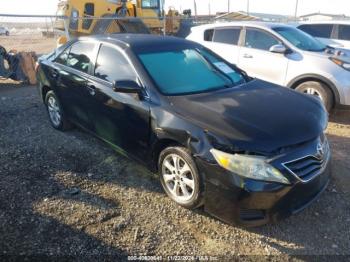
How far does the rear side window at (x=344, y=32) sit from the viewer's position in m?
9.12

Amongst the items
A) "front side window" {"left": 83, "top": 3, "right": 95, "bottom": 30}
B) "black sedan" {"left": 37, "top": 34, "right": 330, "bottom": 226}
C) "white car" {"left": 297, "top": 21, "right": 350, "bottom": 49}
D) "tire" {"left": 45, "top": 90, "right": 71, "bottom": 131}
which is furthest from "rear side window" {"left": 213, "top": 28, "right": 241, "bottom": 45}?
"front side window" {"left": 83, "top": 3, "right": 95, "bottom": 30}

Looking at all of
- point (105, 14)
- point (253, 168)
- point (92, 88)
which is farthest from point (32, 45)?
point (253, 168)

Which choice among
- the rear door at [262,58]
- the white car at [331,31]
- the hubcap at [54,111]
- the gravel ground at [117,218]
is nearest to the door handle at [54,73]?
the hubcap at [54,111]

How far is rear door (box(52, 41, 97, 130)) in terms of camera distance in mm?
4348

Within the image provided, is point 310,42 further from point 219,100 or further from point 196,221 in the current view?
point 196,221

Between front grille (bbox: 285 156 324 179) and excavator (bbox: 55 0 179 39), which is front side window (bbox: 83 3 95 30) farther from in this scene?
front grille (bbox: 285 156 324 179)

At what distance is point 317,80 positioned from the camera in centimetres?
603

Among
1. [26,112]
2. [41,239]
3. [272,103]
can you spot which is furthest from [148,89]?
[26,112]

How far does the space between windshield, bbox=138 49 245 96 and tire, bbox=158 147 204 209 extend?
664 mm

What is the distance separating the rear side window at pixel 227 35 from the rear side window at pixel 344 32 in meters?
3.82

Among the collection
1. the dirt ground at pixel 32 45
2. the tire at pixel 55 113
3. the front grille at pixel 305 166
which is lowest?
the dirt ground at pixel 32 45

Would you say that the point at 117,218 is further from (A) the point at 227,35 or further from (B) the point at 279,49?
(A) the point at 227,35

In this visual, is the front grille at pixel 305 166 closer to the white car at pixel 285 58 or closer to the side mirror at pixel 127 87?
Result: the side mirror at pixel 127 87

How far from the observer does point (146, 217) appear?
329 centimetres
